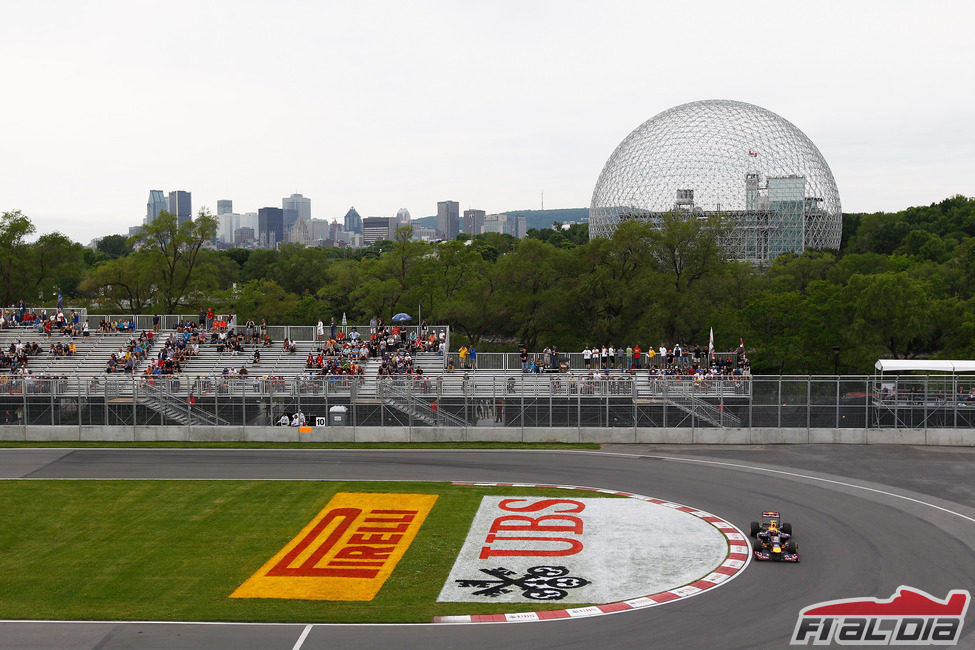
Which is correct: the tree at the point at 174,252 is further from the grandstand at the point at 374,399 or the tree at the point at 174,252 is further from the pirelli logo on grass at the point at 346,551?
the pirelli logo on grass at the point at 346,551

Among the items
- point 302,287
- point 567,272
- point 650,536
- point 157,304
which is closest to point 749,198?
point 567,272

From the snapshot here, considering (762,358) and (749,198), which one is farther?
(749,198)

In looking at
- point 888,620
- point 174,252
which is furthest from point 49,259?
point 888,620

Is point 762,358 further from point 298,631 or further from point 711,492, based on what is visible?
point 298,631

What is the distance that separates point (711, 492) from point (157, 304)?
5479cm

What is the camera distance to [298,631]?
19.9m

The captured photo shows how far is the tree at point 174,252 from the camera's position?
71.5 metres

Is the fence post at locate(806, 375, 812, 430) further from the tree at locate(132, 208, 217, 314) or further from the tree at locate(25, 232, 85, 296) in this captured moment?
the tree at locate(25, 232, 85, 296)

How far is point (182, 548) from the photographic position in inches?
1031

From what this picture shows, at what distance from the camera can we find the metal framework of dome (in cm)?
8594

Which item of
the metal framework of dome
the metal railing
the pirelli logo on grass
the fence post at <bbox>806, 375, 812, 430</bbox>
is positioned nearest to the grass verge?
the metal railing

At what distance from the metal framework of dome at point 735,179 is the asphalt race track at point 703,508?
1840 inches

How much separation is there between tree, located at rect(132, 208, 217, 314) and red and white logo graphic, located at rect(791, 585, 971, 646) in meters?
60.0

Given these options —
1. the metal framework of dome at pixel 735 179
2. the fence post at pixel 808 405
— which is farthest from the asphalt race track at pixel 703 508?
the metal framework of dome at pixel 735 179
